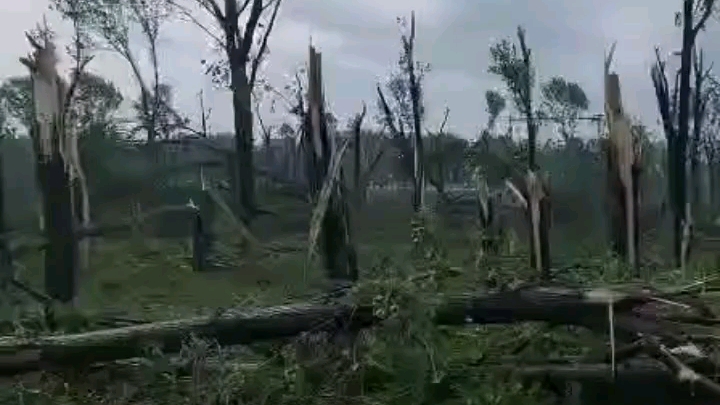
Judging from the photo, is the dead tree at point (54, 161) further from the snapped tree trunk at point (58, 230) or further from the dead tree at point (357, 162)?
the dead tree at point (357, 162)

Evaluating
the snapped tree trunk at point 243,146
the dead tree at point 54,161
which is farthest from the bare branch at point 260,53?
the dead tree at point 54,161

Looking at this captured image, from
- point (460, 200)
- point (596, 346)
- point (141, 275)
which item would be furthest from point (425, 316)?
point (460, 200)

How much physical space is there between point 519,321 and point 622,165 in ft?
8.70

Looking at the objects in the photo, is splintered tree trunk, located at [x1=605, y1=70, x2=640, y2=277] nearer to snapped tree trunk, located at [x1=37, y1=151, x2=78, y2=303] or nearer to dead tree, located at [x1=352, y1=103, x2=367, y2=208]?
dead tree, located at [x1=352, y1=103, x2=367, y2=208]

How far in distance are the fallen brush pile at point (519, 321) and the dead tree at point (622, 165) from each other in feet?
7.92

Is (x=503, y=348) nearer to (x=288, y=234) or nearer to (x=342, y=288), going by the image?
(x=342, y=288)

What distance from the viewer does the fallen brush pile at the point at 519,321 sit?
3.89 metres

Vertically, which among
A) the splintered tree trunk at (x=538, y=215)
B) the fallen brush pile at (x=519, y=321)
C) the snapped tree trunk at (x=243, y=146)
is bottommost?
the fallen brush pile at (x=519, y=321)

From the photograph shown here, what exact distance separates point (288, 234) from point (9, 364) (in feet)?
20.6

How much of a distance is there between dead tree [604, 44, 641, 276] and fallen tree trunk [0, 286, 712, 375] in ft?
8.01

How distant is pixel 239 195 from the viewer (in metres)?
11.4

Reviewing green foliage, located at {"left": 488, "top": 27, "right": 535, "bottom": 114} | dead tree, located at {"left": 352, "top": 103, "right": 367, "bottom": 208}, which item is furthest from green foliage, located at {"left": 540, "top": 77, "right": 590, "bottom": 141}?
dead tree, located at {"left": 352, "top": 103, "right": 367, "bottom": 208}

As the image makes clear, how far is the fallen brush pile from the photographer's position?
12.8 ft

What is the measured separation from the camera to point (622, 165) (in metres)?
6.52
